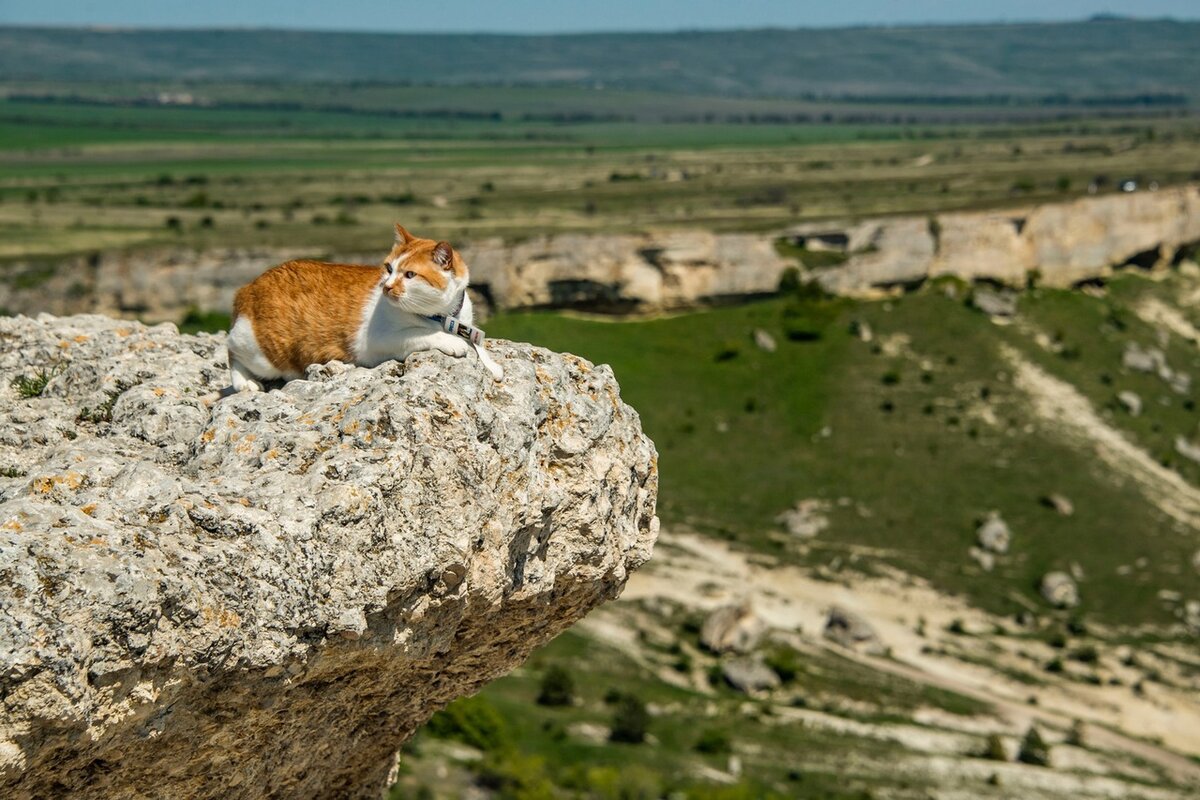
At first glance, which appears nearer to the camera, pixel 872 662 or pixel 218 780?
pixel 218 780

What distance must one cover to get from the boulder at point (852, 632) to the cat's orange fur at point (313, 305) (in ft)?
136

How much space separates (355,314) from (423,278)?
0.75 metres

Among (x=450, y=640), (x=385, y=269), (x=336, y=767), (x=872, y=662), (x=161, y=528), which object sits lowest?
(x=872, y=662)

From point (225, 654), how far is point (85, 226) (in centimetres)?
11450

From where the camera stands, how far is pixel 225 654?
8.34 m

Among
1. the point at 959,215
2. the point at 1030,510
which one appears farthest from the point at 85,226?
the point at 1030,510

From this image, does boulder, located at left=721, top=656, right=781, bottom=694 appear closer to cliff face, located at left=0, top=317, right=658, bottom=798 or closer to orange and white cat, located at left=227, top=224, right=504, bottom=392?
cliff face, located at left=0, top=317, right=658, bottom=798

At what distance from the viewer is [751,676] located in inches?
1887

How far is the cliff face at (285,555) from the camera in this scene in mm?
7816

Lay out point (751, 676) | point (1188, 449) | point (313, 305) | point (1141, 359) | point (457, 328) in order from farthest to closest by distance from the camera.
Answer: point (1141, 359)
point (1188, 449)
point (751, 676)
point (313, 305)
point (457, 328)

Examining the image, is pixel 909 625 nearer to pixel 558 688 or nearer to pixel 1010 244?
pixel 558 688

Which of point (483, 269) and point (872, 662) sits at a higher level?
point (483, 269)

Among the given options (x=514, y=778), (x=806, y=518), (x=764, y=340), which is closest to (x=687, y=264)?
(x=764, y=340)

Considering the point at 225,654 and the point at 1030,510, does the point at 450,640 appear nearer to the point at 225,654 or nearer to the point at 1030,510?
the point at 225,654
